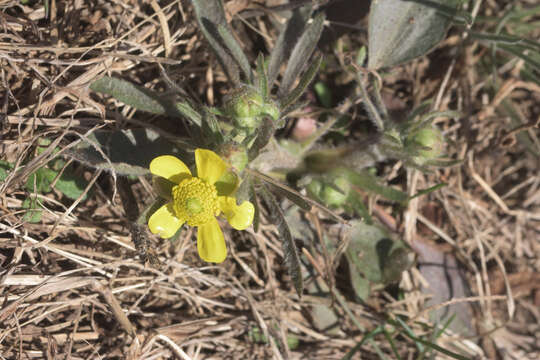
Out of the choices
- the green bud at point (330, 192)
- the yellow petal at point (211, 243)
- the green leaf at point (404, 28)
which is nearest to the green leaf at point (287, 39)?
the green leaf at point (404, 28)

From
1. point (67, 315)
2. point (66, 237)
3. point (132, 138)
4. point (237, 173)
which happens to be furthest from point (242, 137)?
point (67, 315)

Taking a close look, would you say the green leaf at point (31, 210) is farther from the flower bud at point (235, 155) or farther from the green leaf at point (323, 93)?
the green leaf at point (323, 93)

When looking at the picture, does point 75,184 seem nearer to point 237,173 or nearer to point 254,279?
point 237,173

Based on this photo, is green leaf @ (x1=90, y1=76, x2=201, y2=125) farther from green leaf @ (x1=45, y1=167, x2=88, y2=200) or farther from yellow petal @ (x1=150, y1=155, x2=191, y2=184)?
green leaf @ (x1=45, y1=167, x2=88, y2=200)

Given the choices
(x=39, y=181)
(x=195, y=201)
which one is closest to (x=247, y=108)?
(x=195, y=201)

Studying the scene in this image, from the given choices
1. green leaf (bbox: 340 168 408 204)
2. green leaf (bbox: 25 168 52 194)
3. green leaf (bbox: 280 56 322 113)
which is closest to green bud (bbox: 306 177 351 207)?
green leaf (bbox: 340 168 408 204)
